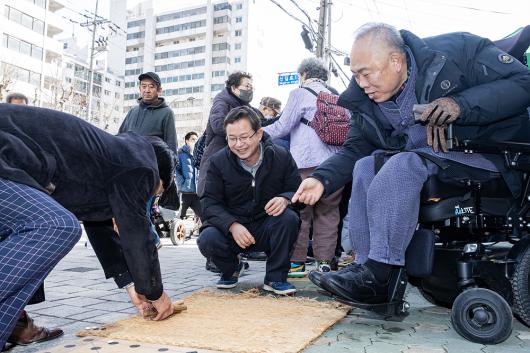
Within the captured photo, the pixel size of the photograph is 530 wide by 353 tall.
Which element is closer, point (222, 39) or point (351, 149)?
point (351, 149)

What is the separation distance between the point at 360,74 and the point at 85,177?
1.37m

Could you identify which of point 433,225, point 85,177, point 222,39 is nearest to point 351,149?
point 433,225

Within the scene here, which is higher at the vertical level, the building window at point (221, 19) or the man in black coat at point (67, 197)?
the building window at point (221, 19)

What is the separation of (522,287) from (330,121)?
222 cm

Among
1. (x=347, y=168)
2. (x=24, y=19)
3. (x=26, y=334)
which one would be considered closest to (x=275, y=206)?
(x=347, y=168)

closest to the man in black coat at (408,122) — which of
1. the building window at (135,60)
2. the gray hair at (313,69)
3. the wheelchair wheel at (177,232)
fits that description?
the gray hair at (313,69)

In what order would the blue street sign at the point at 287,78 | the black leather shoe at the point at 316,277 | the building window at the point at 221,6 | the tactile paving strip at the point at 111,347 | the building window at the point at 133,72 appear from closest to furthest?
the tactile paving strip at the point at 111,347
the black leather shoe at the point at 316,277
the blue street sign at the point at 287,78
the building window at the point at 221,6
the building window at the point at 133,72

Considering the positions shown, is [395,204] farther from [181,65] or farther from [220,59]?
[181,65]

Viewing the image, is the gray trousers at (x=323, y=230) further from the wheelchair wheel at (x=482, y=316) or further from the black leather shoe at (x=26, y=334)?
Result: the black leather shoe at (x=26, y=334)

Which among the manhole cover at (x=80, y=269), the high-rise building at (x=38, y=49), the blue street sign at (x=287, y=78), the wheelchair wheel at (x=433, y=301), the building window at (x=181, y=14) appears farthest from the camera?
the building window at (x=181, y=14)

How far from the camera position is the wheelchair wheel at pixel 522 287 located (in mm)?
1975

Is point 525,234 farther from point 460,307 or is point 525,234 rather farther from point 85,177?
point 85,177

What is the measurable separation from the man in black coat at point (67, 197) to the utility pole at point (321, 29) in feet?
35.2

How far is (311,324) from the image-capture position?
227cm
